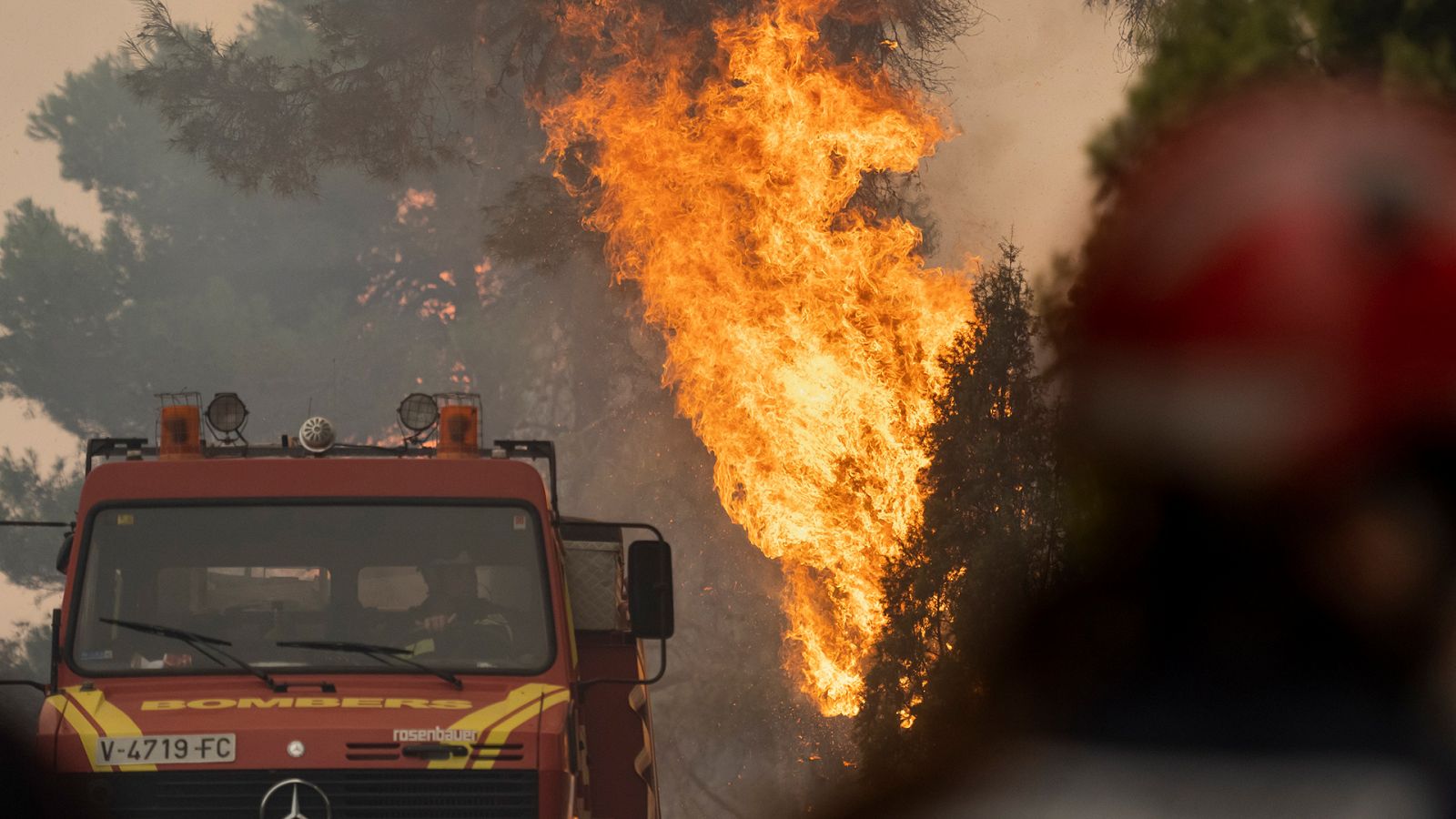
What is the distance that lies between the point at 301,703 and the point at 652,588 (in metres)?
1.78

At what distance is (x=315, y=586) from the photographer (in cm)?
808

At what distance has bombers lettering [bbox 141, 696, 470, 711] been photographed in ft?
25.2

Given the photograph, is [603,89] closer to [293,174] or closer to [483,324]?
[293,174]

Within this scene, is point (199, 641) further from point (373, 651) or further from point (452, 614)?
point (452, 614)

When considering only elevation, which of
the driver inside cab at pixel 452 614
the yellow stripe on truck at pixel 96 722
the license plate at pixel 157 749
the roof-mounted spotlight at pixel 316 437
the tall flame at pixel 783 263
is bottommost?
the license plate at pixel 157 749

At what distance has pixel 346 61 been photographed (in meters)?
31.0

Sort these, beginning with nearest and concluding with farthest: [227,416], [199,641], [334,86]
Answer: [199,641]
[227,416]
[334,86]

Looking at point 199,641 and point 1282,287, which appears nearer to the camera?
point 1282,287

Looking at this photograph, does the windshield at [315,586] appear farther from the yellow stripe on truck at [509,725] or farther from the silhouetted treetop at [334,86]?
the silhouetted treetop at [334,86]

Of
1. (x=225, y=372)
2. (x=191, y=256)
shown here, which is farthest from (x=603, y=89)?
(x=191, y=256)

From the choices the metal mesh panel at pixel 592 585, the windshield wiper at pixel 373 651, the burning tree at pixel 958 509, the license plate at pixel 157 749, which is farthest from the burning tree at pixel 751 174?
the license plate at pixel 157 749

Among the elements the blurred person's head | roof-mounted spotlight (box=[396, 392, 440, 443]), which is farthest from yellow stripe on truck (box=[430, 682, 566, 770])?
the blurred person's head

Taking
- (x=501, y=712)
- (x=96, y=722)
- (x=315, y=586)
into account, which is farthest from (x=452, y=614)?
(x=96, y=722)

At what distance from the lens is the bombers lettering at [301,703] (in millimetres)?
7684
